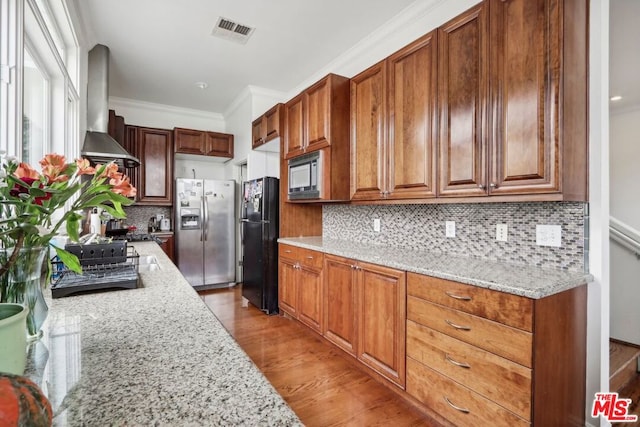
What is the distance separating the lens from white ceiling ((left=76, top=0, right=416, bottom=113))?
2.60 m

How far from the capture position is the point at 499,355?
4.57 feet

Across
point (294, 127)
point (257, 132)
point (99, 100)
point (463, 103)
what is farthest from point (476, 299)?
point (99, 100)

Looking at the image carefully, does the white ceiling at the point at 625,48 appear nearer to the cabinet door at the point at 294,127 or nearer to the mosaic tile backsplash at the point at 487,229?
the mosaic tile backsplash at the point at 487,229

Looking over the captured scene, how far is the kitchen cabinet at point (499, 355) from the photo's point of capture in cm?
131

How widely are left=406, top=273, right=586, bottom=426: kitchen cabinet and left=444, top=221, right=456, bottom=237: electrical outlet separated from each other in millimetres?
584

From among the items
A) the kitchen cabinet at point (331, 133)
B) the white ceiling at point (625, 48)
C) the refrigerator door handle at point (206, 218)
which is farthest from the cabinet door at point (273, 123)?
the white ceiling at point (625, 48)

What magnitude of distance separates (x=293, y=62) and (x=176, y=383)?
11.9 ft

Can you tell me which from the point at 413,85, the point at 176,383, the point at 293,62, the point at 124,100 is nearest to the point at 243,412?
the point at 176,383

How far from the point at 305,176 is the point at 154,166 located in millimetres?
2846

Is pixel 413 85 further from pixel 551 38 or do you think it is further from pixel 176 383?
pixel 176 383

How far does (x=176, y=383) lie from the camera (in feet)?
1.97

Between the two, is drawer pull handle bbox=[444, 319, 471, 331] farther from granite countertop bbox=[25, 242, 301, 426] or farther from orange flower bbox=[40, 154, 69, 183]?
orange flower bbox=[40, 154, 69, 183]

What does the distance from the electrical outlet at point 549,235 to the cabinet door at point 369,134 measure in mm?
1012

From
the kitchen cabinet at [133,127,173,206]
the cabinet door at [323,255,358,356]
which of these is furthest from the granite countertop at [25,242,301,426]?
the kitchen cabinet at [133,127,173,206]
